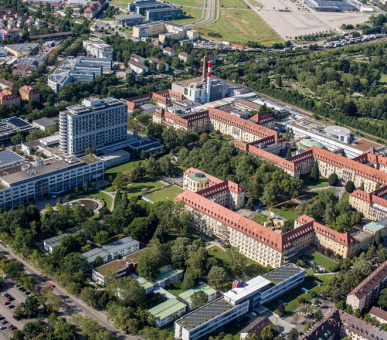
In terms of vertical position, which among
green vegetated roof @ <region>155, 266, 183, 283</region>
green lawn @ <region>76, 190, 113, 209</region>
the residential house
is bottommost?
green lawn @ <region>76, 190, 113, 209</region>

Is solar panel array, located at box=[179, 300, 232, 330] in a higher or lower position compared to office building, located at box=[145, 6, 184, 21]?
lower

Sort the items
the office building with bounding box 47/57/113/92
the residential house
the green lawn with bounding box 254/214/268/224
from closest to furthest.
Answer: the green lawn with bounding box 254/214/268/224 < the office building with bounding box 47/57/113/92 < the residential house

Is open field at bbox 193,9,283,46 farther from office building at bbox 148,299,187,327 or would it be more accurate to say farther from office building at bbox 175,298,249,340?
office building at bbox 175,298,249,340

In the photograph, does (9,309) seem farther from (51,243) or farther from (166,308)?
(166,308)

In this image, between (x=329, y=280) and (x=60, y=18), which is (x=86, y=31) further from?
(x=329, y=280)

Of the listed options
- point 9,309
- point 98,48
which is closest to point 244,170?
point 9,309

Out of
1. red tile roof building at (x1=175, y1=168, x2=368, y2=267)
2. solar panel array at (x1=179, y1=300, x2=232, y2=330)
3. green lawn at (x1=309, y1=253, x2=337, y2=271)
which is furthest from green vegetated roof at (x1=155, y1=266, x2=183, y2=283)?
green lawn at (x1=309, y1=253, x2=337, y2=271)

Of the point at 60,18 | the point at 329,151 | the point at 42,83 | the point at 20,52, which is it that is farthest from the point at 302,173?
the point at 60,18
